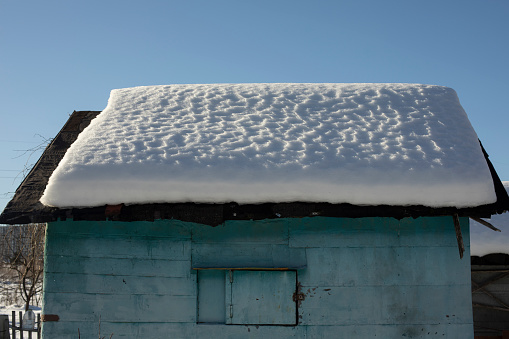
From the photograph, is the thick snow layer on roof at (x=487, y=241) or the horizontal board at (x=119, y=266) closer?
the horizontal board at (x=119, y=266)

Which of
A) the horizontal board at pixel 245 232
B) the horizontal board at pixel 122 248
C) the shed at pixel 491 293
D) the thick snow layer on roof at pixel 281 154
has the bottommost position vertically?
the shed at pixel 491 293

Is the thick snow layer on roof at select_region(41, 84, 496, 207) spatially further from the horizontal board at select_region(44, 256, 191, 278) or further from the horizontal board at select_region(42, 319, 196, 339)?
the horizontal board at select_region(42, 319, 196, 339)

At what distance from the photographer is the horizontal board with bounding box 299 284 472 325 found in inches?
243

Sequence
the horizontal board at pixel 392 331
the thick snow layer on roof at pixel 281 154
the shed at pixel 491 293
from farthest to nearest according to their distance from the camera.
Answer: the shed at pixel 491 293 < the horizontal board at pixel 392 331 < the thick snow layer on roof at pixel 281 154

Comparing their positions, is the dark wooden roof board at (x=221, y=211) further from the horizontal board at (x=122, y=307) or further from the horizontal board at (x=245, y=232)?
the horizontal board at (x=122, y=307)

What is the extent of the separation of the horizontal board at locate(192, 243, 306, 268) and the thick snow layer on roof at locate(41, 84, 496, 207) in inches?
27.5

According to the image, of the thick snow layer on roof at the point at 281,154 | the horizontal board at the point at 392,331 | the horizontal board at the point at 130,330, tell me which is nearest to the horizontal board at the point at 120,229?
the thick snow layer on roof at the point at 281,154

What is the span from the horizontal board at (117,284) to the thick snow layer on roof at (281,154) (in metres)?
0.99

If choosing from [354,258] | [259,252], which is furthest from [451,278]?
[259,252]

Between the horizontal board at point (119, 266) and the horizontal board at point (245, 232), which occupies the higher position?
the horizontal board at point (245, 232)

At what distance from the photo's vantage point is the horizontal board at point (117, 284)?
6.25 metres

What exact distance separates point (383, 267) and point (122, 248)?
3.19 metres

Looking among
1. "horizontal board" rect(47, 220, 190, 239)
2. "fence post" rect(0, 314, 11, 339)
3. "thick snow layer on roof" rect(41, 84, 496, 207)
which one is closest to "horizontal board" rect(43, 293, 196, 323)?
"horizontal board" rect(47, 220, 190, 239)

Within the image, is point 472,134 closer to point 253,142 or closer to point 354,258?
point 354,258
